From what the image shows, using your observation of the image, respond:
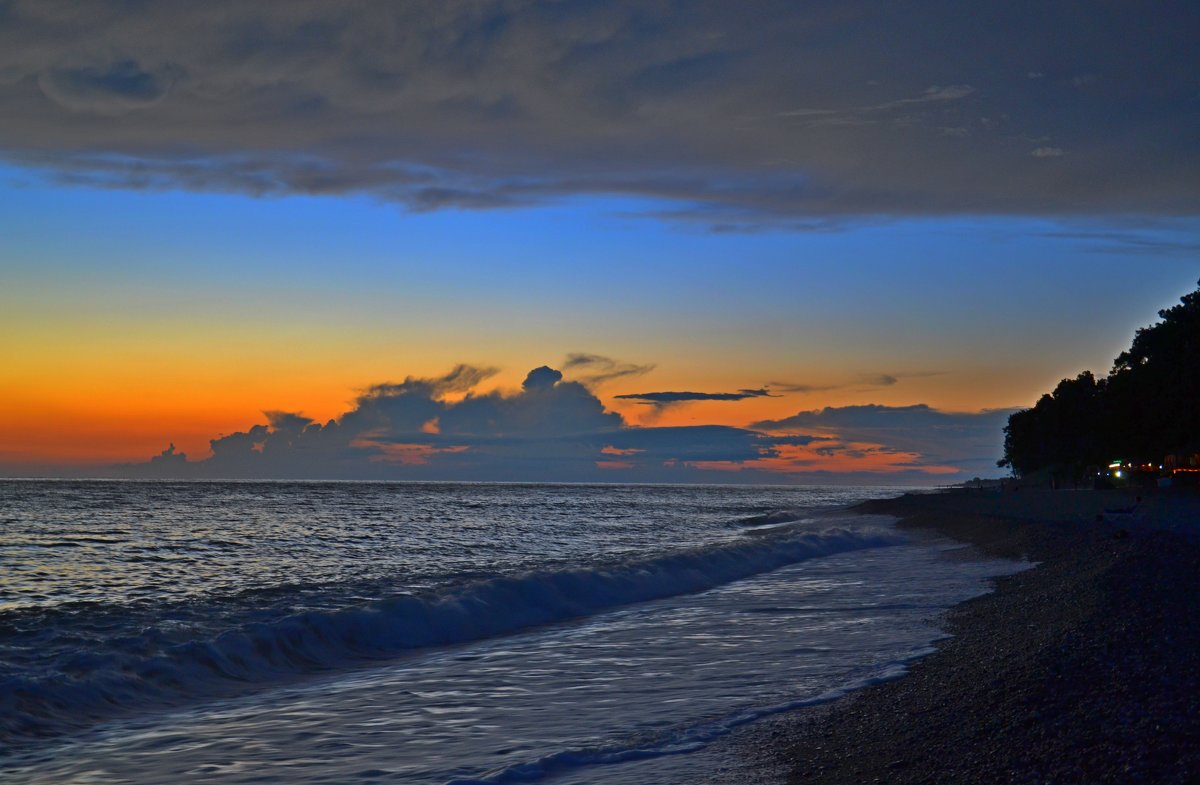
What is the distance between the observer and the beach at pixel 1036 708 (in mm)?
7148

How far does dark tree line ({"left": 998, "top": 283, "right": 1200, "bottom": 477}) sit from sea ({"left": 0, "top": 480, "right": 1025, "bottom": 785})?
45.6 metres

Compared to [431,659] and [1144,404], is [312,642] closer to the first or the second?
[431,659]

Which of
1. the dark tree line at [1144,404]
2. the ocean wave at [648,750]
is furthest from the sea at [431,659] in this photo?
the dark tree line at [1144,404]

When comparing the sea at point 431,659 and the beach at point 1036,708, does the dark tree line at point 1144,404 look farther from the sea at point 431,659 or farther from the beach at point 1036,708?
the beach at point 1036,708

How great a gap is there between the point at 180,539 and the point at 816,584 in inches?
1211

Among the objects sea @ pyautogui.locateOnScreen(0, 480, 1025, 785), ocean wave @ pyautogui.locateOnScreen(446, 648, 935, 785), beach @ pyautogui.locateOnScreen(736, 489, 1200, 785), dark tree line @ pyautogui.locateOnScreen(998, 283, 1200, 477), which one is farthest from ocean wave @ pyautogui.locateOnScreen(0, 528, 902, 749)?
dark tree line @ pyautogui.locateOnScreen(998, 283, 1200, 477)

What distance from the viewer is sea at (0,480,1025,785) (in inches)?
380

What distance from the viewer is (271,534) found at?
46.2 meters

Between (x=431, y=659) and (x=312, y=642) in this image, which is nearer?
(x=431, y=659)

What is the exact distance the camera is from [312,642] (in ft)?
Result: 55.4

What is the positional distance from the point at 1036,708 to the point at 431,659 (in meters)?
10.4

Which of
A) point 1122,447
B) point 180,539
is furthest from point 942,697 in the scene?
point 1122,447

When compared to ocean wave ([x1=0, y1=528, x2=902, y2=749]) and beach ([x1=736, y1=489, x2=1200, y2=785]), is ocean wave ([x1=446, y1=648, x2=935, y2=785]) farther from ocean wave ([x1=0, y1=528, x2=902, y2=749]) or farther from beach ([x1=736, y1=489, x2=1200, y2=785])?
ocean wave ([x1=0, y1=528, x2=902, y2=749])

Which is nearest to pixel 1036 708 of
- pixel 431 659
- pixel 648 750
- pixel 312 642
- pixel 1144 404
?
pixel 648 750
